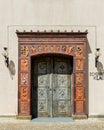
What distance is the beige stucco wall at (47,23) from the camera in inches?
607

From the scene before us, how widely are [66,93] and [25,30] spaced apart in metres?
2.76

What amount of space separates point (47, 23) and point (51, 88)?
94.1 inches

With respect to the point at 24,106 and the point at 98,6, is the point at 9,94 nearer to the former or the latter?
the point at 24,106

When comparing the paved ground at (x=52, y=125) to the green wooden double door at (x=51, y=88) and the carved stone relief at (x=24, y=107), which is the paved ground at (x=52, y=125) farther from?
the green wooden double door at (x=51, y=88)

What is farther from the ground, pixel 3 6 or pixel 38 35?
pixel 3 6

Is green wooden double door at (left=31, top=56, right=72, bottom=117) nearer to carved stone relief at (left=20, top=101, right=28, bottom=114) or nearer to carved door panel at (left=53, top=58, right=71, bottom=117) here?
carved door panel at (left=53, top=58, right=71, bottom=117)

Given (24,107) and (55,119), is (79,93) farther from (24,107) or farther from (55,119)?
(24,107)

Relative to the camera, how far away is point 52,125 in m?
13.9

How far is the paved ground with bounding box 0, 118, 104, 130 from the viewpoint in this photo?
13.4 m

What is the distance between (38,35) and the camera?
1511 centimetres

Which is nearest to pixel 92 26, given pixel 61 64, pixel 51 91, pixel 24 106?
pixel 61 64

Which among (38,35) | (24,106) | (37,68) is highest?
(38,35)

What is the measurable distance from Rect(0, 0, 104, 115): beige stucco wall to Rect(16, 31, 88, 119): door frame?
392mm

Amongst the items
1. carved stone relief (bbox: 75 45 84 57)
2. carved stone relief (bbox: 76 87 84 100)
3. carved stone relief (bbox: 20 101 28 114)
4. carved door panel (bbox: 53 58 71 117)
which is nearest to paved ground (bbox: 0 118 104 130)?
carved stone relief (bbox: 20 101 28 114)
